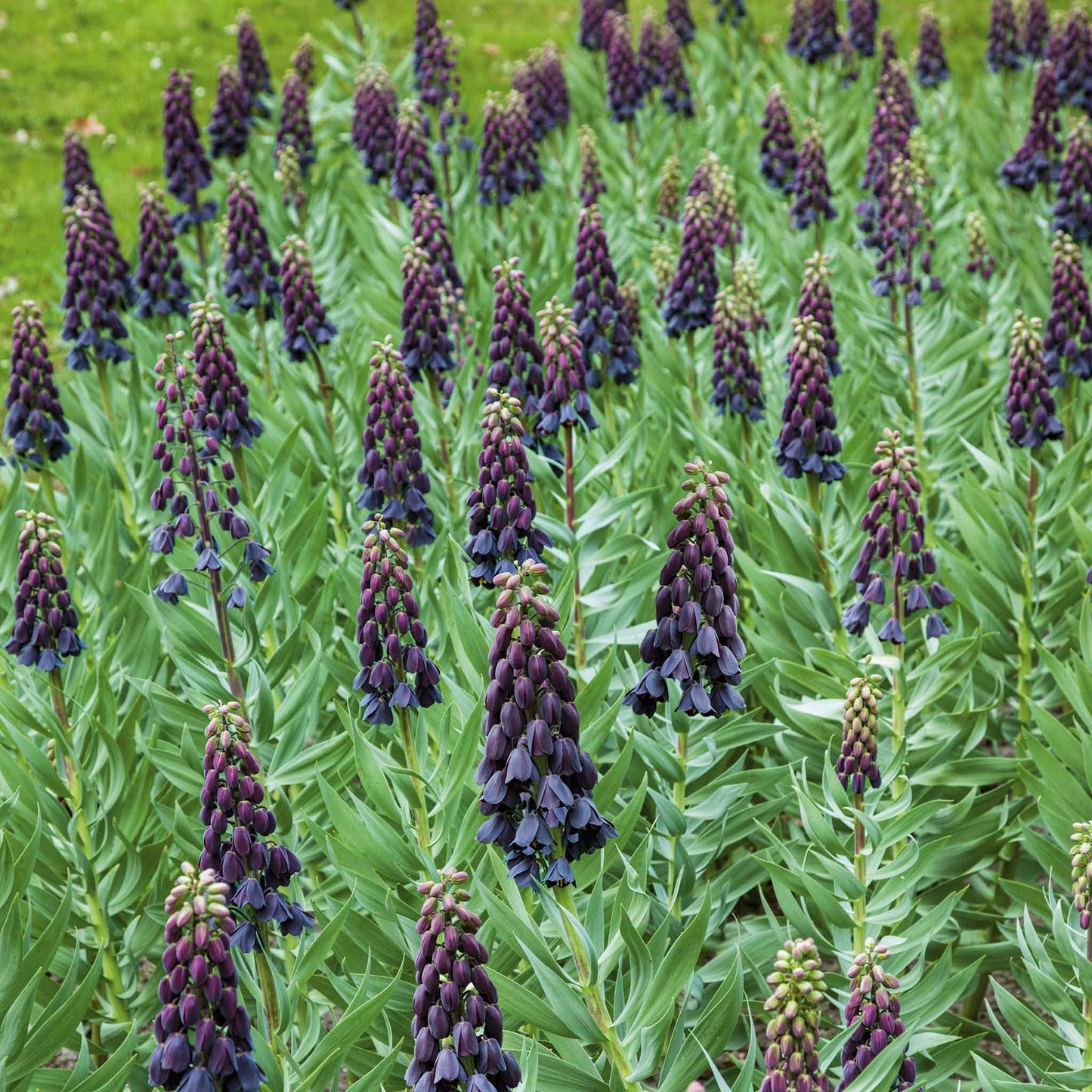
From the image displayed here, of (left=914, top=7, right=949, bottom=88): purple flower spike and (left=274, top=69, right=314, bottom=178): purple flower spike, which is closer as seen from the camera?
(left=274, top=69, right=314, bottom=178): purple flower spike

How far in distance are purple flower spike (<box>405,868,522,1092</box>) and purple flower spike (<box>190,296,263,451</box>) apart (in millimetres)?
2854

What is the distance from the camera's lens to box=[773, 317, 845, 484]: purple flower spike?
5227 millimetres

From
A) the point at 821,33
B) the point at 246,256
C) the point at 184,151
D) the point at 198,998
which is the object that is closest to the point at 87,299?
the point at 246,256

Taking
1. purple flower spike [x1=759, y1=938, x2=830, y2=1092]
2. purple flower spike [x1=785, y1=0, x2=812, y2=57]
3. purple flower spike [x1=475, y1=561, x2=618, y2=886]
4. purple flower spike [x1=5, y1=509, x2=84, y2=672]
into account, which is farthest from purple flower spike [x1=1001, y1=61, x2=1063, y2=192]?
purple flower spike [x1=759, y1=938, x2=830, y2=1092]

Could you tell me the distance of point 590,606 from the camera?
17.0 ft

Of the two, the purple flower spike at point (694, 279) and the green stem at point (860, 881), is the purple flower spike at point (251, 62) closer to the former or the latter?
the purple flower spike at point (694, 279)

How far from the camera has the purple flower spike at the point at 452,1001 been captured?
2.82m

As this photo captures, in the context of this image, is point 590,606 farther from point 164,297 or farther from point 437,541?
point 164,297

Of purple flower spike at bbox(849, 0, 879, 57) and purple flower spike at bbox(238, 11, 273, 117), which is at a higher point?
purple flower spike at bbox(238, 11, 273, 117)

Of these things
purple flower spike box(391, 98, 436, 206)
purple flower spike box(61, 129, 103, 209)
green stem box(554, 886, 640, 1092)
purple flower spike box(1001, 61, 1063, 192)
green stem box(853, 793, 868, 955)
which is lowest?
green stem box(853, 793, 868, 955)

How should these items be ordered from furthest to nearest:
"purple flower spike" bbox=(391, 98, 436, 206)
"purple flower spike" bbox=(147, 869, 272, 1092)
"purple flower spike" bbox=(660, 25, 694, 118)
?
"purple flower spike" bbox=(660, 25, 694, 118) → "purple flower spike" bbox=(391, 98, 436, 206) → "purple flower spike" bbox=(147, 869, 272, 1092)

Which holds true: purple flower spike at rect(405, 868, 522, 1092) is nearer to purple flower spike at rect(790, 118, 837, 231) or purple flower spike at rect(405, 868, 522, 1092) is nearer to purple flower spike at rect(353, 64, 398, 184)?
purple flower spike at rect(790, 118, 837, 231)

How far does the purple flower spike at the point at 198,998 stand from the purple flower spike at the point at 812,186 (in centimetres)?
654

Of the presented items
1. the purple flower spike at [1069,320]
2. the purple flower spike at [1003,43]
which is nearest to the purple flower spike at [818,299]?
the purple flower spike at [1069,320]
